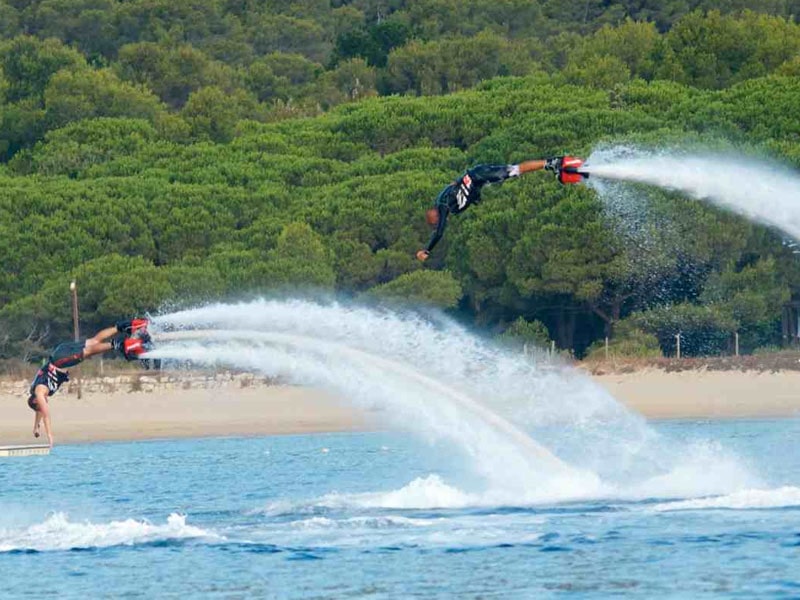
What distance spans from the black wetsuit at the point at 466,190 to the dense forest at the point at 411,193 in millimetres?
27630

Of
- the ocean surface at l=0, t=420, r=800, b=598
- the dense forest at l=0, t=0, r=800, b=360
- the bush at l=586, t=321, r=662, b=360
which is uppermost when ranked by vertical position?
the dense forest at l=0, t=0, r=800, b=360

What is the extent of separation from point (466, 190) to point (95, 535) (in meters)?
8.58

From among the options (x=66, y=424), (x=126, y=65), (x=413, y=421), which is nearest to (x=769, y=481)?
(x=413, y=421)

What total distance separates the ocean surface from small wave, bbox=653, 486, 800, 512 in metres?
0.04

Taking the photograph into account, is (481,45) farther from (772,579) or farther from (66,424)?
(772,579)

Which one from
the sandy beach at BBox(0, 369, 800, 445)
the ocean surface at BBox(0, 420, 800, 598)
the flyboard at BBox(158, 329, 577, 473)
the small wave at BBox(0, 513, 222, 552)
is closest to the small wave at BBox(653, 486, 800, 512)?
the ocean surface at BBox(0, 420, 800, 598)

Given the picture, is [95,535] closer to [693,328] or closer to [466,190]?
[466,190]

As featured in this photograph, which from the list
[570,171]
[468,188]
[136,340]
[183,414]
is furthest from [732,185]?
[183,414]

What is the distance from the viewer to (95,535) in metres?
30.5

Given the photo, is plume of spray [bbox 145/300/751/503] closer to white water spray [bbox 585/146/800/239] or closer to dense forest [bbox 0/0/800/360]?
white water spray [bbox 585/146/800/239]

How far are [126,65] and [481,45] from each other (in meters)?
23.2

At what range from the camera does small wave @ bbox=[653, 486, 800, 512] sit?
30.0 meters

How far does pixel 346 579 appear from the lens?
85.9ft

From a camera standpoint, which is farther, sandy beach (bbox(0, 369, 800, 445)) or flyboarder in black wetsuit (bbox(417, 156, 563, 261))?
sandy beach (bbox(0, 369, 800, 445))
